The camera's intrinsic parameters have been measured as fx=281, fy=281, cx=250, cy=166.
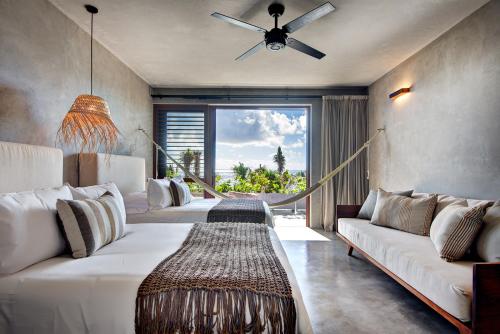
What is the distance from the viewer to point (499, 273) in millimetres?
1301

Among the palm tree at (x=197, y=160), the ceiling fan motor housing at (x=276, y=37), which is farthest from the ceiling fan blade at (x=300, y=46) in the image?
the palm tree at (x=197, y=160)

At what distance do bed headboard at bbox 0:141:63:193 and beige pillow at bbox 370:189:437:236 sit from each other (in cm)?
285

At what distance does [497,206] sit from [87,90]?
3.42m

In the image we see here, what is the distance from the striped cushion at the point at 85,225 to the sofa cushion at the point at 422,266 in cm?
183

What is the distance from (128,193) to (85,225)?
6.20ft

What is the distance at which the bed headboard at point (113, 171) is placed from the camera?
2617mm

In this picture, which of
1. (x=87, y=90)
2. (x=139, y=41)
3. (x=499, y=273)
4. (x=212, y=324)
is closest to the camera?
(x=212, y=324)

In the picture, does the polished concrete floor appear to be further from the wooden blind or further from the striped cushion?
the wooden blind

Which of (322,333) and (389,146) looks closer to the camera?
(322,333)

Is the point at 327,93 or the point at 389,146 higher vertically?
the point at 327,93

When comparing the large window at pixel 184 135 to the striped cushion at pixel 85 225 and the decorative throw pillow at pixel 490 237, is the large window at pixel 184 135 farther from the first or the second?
the decorative throw pillow at pixel 490 237

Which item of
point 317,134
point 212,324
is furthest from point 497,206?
point 317,134

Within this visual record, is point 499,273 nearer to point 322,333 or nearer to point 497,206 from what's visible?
point 497,206

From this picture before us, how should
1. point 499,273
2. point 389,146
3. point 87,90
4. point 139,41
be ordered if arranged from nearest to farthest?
point 499,273, point 87,90, point 139,41, point 389,146
